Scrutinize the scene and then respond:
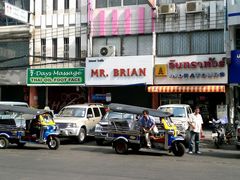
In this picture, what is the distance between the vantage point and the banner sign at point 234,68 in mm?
24703

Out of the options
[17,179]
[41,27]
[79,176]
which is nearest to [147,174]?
[79,176]

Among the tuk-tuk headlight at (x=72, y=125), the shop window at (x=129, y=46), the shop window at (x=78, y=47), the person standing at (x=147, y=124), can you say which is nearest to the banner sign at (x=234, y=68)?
the shop window at (x=129, y=46)

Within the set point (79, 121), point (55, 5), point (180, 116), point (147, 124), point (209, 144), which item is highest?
point (55, 5)

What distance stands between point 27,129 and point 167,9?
41.6ft

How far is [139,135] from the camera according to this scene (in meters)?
16.1

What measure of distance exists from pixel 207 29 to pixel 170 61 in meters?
2.88

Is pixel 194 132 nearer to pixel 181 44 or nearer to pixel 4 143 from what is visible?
pixel 4 143

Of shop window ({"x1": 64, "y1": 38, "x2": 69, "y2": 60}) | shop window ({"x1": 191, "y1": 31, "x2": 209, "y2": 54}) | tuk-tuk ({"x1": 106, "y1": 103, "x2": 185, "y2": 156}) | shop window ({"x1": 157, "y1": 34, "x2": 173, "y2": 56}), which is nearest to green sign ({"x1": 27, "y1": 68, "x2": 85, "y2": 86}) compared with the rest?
shop window ({"x1": 64, "y1": 38, "x2": 69, "y2": 60})

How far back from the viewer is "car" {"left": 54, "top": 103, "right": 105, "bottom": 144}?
66.0ft

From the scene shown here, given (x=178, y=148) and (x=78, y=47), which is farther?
(x=78, y=47)

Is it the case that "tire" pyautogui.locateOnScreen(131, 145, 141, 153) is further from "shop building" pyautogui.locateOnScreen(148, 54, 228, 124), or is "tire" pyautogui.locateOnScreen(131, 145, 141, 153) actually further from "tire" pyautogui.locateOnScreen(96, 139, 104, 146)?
"shop building" pyautogui.locateOnScreen(148, 54, 228, 124)

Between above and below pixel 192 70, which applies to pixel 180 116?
below

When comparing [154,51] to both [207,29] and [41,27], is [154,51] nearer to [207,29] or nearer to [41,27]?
[207,29]

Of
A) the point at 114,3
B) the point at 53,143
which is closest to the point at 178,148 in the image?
the point at 53,143
